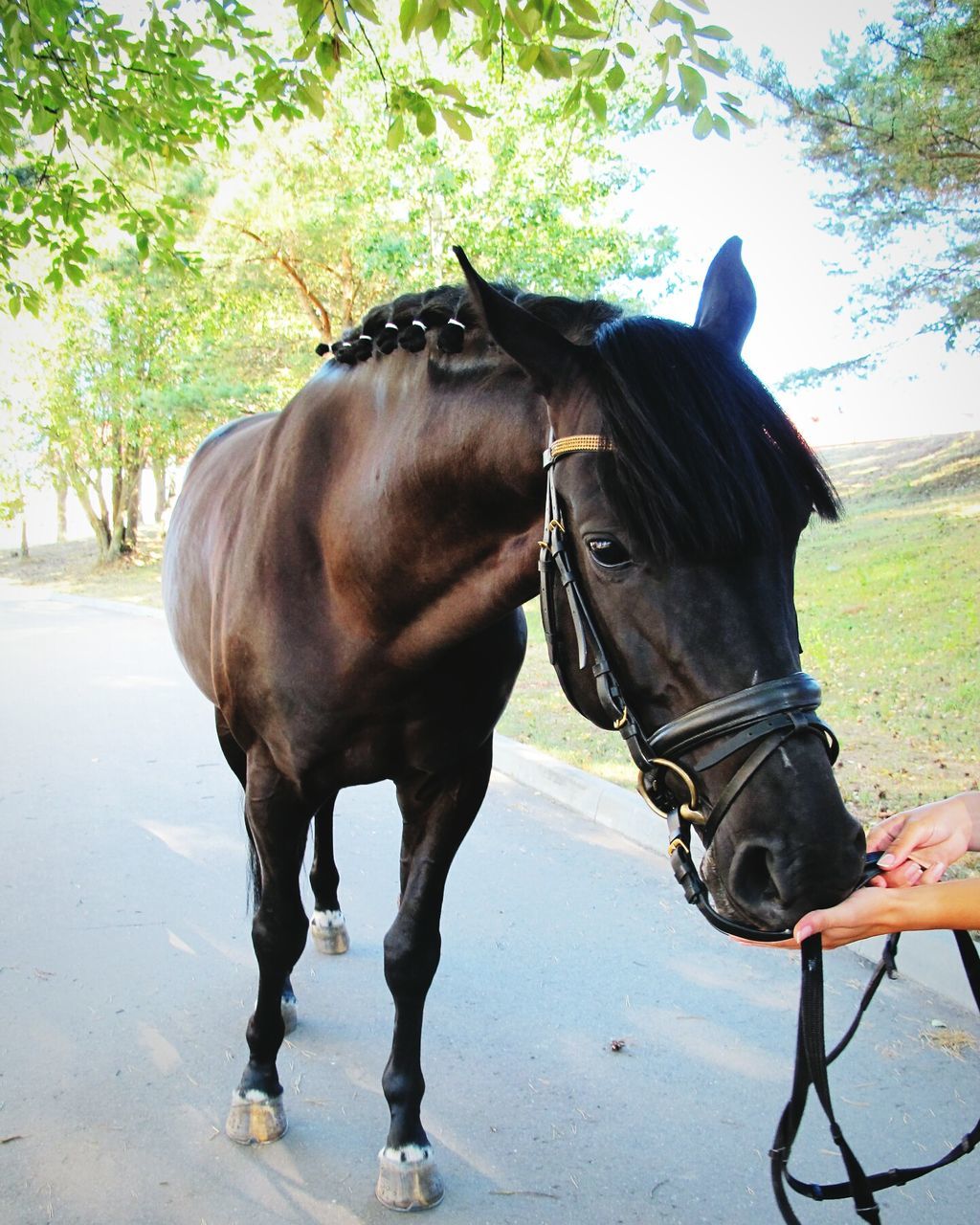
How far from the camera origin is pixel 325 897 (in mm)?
3959

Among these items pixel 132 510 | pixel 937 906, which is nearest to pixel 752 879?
pixel 937 906

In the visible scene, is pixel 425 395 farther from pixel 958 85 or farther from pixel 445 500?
pixel 958 85

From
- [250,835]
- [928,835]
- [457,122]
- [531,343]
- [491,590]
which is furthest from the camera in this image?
[250,835]

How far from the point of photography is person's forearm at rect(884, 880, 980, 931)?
156 centimetres

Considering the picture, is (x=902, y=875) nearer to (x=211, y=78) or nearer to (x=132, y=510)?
(x=211, y=78)

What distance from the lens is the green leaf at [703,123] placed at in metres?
3.49

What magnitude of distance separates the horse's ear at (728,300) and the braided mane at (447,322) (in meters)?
0.25

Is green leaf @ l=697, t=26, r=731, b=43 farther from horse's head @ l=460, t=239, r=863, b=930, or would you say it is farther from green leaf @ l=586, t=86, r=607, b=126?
horse's head @ l=460, t=239, r=863, b=930

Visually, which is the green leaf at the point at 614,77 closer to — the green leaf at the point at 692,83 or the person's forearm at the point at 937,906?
the green leaf at the point at 692,83

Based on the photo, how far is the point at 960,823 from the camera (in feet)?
6.39

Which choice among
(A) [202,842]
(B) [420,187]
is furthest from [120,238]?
(A) [202,842]

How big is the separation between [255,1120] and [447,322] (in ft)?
7.96

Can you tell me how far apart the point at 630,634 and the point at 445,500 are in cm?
66

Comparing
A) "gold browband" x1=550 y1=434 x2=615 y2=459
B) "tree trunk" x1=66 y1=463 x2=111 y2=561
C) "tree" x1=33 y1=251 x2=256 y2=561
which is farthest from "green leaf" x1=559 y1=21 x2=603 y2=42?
"tree trunk" x1=66 y1=463 x2=111 y2=561
